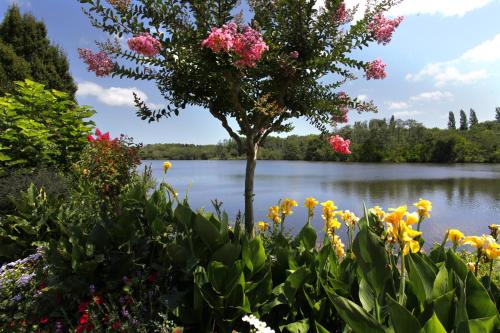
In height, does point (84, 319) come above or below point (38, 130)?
below

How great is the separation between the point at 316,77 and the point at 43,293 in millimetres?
2693

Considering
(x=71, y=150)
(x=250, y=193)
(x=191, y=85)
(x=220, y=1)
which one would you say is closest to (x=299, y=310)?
(x=250, y=193)

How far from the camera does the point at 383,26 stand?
2639 mm

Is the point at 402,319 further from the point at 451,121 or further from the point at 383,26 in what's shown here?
the point at 451,121

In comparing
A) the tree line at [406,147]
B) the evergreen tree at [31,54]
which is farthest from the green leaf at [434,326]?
the tree line at [406,147]

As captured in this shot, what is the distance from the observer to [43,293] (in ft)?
7.87

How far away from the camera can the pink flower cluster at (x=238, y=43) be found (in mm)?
2027

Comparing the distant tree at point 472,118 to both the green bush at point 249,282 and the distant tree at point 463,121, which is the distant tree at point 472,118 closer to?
the distant tree at point 463,121

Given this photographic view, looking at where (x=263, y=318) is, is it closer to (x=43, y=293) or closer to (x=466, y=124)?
(x=43, y=293)

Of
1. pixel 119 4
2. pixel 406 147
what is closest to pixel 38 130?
pixel 119 4

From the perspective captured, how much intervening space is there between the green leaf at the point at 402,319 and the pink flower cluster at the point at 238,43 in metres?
1.61

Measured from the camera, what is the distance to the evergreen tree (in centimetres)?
1050

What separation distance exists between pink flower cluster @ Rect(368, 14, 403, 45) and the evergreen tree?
10669 millimetres

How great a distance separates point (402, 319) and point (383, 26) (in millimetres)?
2299
